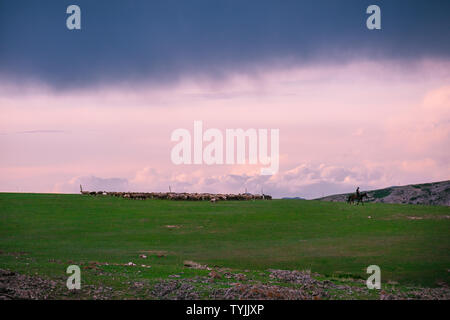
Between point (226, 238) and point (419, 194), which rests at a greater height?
point (419, 194)

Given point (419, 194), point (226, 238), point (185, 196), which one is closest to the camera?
point (226, 238)

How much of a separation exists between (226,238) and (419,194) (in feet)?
414

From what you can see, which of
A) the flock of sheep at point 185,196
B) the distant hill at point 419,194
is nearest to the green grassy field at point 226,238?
the flock of sheep at point 185,196

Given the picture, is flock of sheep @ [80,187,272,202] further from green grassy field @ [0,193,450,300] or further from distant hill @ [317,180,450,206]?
distant hill @ [317,180,450,206]

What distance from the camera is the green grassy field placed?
1312 inches

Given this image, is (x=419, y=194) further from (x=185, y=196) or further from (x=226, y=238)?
(x=226, y=238)

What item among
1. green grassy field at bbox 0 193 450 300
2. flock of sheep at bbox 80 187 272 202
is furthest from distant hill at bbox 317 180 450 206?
green grassy field at bbox 0 193 450 300

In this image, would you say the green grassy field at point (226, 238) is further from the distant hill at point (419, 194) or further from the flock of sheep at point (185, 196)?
the distant hill at point (419, 194)

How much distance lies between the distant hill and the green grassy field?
9233cm

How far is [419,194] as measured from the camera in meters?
156

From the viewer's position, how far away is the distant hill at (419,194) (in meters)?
151

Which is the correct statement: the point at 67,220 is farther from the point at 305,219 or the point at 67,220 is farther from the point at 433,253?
the point at 433,253

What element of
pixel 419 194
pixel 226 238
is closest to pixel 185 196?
pixel 226 238

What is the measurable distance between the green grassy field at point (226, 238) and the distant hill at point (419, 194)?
303 feet
